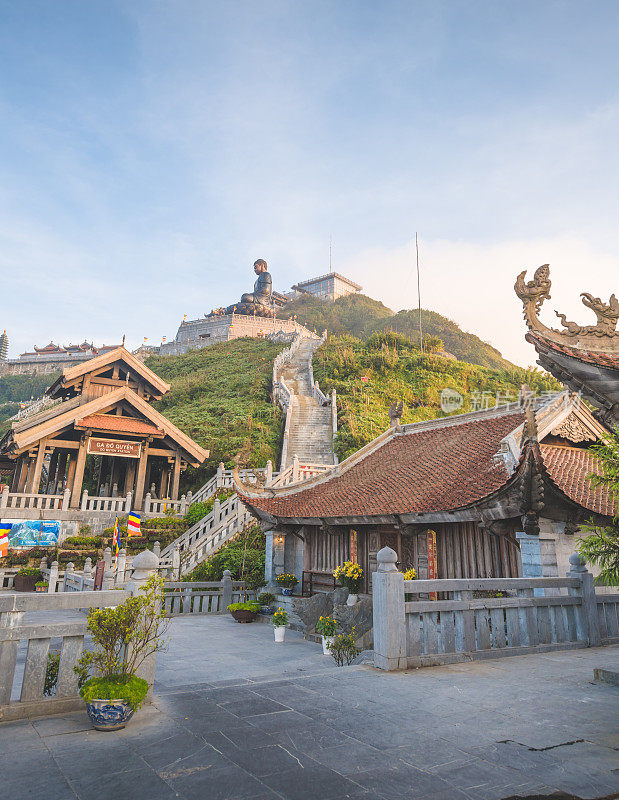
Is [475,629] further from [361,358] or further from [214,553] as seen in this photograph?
[361,358]

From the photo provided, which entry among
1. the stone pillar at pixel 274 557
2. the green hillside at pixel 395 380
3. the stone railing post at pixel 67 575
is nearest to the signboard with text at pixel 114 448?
the stone railing post at pixel 67 575

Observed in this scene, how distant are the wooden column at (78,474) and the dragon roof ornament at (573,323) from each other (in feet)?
66.8

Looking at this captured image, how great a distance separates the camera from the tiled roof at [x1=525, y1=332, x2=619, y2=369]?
7.05 m

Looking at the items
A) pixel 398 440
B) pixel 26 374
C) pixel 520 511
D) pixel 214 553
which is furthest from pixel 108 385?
pixel 26 374

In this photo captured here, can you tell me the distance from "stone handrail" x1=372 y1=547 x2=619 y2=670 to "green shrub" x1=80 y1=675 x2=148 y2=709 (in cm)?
344

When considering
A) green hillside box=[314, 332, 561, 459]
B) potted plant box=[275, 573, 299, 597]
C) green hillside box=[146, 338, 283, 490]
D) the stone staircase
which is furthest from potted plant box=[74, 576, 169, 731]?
green hillside box=[314, 332, 561, 459]

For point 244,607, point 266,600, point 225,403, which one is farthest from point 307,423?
point 244,607

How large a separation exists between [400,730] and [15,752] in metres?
3.20

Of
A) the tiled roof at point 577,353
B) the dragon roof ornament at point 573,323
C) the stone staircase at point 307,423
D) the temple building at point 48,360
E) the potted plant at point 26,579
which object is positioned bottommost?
the potted plant at point 26,579

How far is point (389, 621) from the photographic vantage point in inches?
276

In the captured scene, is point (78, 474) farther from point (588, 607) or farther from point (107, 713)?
point (588, 607)

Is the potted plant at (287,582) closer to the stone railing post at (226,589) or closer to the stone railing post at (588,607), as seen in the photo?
the stone railing post at (226,589)

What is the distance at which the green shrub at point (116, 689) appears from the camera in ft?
15.1

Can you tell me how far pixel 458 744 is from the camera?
13.8 ft
